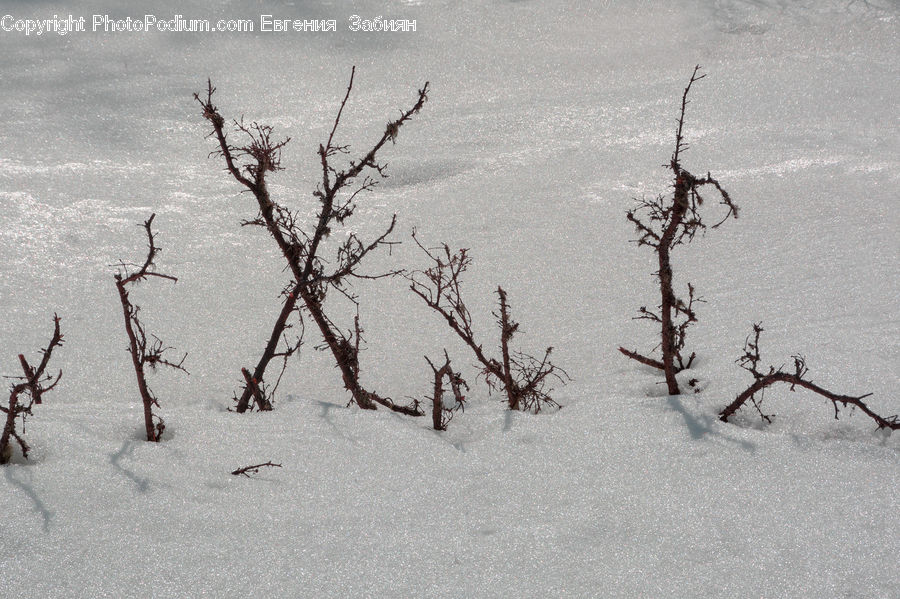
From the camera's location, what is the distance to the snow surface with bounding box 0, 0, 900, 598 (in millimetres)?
1463

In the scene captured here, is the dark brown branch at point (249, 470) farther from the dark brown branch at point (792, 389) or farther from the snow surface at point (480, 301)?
the dark brown branch at point (792, 389)

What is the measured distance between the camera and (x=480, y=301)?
349 cm

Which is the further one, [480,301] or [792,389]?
[480,301]

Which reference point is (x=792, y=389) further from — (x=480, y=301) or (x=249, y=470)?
(x=480, y=301)

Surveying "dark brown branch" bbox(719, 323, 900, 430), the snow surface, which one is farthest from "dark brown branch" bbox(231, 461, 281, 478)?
"dark brown branch" bbox(719, 323, 900, 430)

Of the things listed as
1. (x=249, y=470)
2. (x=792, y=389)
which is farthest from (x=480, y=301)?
(x=249, y=470)

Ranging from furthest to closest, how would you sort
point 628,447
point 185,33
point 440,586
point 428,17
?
point 428,17 → point 185,33 → point 628,447 → point 440,586

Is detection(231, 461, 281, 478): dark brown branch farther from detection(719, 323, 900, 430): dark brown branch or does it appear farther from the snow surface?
detection(719, 323, 900, 430): dark brown branch

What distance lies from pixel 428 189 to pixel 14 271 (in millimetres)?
2127

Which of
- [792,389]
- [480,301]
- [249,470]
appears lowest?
[249,470]

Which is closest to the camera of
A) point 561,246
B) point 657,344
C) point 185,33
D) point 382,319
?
point 657,344

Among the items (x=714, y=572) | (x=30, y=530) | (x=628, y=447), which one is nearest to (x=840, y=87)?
(x=628, y=447)

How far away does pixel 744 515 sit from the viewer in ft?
5.19

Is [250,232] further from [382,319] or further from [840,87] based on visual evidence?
[840,87]
